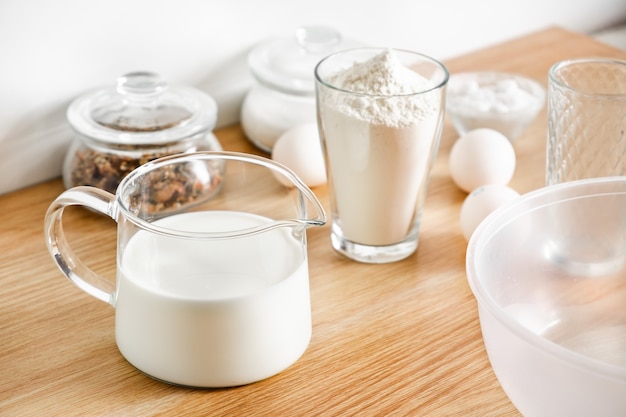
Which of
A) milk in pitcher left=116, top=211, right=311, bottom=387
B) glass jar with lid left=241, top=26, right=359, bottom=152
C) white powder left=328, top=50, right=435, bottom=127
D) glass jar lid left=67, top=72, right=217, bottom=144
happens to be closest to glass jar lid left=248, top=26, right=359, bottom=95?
glass jar with lid left=241, top=26, right=359, bottom=152

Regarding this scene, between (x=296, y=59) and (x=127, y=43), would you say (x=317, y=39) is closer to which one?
(x=296, y=59)

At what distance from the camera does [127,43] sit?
0.98 metres

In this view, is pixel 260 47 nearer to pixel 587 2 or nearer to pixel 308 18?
pixel 308 18

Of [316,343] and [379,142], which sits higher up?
[379,142]

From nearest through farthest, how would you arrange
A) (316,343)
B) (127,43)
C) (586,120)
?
(316,343)
(586,120)
(127,43)

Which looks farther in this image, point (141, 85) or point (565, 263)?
point (141, 85)

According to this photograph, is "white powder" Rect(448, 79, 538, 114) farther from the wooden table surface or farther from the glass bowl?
the glass bowl

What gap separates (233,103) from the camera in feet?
3.60

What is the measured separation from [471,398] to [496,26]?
0.83 m

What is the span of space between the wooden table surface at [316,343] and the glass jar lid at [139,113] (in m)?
0.10

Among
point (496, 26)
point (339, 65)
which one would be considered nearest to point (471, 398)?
point (339, 65)

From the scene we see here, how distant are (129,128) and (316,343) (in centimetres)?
30

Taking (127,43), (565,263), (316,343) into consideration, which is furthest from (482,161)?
(127,43)

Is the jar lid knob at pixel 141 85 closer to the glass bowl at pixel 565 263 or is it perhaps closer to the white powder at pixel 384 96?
the white powder at pixel 384 96
